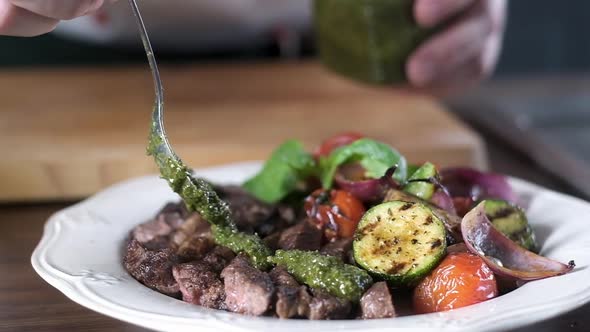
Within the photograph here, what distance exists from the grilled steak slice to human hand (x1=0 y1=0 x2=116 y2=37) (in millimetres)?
A: 433

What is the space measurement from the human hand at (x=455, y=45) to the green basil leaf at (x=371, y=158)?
63 cm

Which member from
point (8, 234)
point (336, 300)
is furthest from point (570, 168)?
point (8, 234)

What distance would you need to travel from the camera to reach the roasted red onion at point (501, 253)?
4.13ft

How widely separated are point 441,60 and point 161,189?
1030mm

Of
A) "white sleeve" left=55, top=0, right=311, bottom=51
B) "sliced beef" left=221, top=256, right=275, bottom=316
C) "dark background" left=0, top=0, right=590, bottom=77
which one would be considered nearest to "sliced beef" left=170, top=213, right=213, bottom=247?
"sliced beef" left=221, top=256, right=275, bottom=316

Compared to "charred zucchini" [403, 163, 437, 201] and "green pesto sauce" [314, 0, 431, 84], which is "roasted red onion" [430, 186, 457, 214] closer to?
"charred zucchini" [403, 163, 437, 201]

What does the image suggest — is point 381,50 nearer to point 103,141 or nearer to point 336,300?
point 103,141

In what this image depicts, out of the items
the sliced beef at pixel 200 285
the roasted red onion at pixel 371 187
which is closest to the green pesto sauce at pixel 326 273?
the sliced beef at pixel 200 285

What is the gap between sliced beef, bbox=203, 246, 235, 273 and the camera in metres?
1.33

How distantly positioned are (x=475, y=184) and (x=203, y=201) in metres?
0.63

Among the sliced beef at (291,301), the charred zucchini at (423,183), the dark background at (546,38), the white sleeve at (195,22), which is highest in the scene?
the white sleeve at (195,22)

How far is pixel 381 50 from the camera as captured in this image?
2.10 meters

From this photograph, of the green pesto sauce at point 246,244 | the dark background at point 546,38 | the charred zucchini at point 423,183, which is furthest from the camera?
the dark background at point 546,38

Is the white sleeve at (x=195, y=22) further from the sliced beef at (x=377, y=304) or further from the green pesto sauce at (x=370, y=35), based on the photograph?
the sliced beef at (x=377, y=304)
